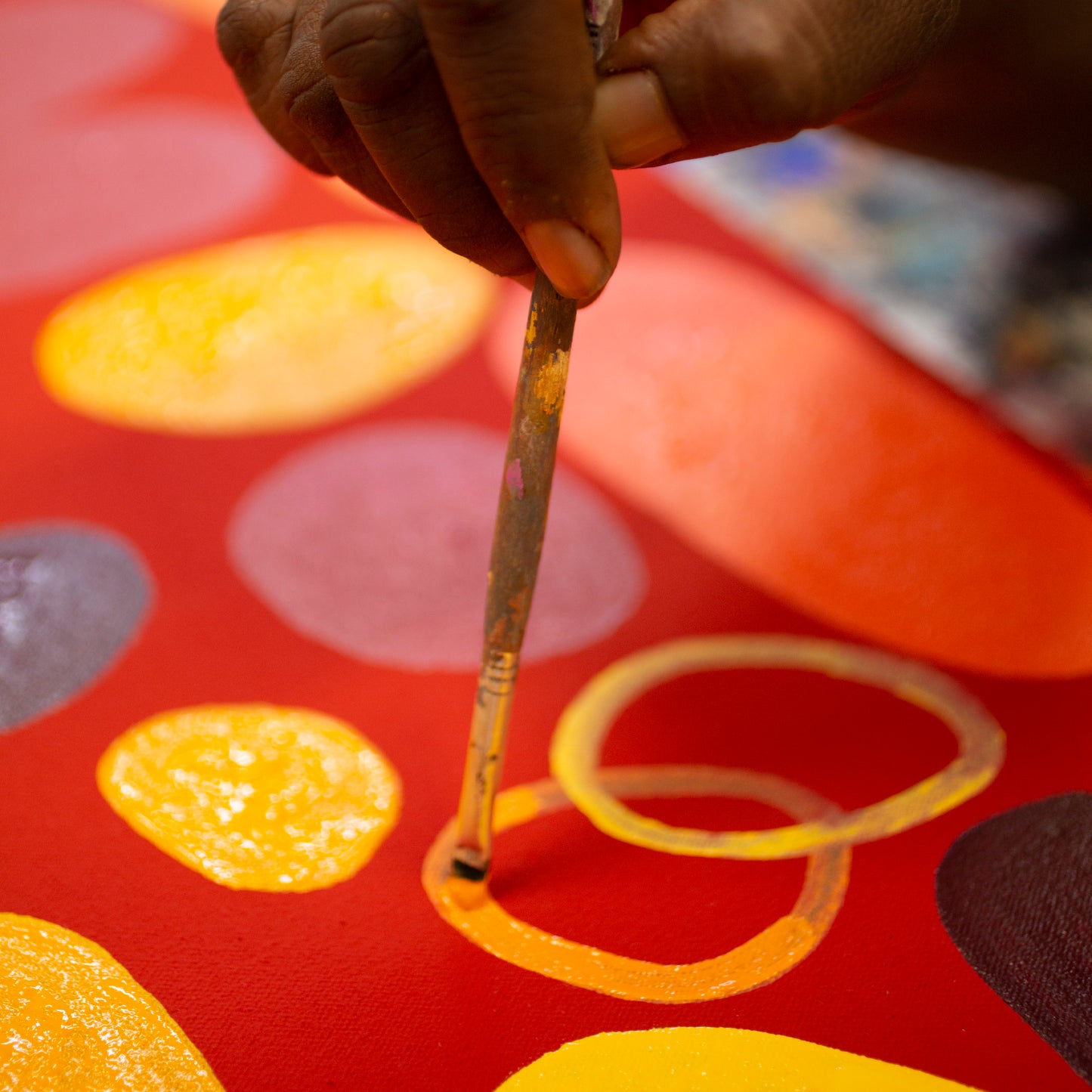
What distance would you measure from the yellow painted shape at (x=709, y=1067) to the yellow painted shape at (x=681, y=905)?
0.01 meters

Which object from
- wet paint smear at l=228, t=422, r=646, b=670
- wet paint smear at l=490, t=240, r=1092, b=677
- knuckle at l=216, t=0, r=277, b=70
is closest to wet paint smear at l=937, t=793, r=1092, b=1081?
wet paint smear at l=490, t=240, r=1092, b=677

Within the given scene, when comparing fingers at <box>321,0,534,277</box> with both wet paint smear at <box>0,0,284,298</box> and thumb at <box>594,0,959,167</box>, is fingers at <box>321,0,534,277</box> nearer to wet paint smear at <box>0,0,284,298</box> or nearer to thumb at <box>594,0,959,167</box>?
thumb at <box>594,0,959,167</box>

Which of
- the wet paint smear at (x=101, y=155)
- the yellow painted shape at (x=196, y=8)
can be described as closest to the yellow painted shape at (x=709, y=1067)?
the wet paint smear at (x=101, y=155)

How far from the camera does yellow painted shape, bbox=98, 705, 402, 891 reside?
48 cm

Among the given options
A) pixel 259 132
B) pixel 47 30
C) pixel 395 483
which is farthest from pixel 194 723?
pixel 47 30

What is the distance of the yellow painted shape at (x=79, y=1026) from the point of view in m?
0.40

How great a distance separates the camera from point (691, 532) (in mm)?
682

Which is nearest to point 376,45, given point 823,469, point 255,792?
point 255,792

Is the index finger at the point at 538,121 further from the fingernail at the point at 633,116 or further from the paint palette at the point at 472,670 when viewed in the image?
the paint palette at the point at 472,670

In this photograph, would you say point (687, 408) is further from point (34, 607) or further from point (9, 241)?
point (9, 241)

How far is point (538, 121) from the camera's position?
13.4 inches

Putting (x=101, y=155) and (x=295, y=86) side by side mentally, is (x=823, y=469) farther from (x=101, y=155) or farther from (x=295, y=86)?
(x=101, y=155)

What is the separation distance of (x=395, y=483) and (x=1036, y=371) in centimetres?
56

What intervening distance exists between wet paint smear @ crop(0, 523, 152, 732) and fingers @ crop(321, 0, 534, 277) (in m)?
0.30
